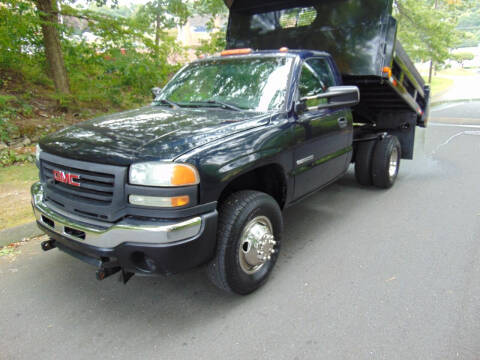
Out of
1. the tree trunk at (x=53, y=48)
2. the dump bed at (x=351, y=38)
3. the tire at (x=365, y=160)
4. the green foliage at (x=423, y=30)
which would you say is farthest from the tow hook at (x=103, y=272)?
the green foliage at (x=423, y=30)

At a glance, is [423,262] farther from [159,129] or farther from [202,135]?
[159,129]

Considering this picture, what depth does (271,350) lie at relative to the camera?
2.56m

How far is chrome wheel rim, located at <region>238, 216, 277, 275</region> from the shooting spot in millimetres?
3066

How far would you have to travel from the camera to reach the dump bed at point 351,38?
16.7ft

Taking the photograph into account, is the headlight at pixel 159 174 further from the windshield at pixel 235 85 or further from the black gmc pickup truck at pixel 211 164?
the windshield at pixel 235 85

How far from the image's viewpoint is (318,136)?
13.1 feet

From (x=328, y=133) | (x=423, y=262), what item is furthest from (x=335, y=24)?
(x=423, y=262)

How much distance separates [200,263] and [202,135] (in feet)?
3.01

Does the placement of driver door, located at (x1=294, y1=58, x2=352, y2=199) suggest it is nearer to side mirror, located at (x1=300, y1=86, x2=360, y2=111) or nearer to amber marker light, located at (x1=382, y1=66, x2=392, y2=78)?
side mirror, located at (x1=300, y1=86, x2=360, y2=111)

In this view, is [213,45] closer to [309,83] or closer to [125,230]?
[309,83]

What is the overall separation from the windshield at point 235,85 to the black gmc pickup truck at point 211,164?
0.04ft

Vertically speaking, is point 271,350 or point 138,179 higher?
point 138,179

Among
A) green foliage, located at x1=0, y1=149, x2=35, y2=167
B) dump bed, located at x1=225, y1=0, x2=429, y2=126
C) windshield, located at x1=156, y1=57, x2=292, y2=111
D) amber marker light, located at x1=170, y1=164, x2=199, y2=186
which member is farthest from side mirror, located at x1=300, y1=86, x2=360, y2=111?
green foliage, located at x1=0, y1=149, x2=35, y2=167

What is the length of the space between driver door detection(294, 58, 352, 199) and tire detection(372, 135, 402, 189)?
3.94ft
